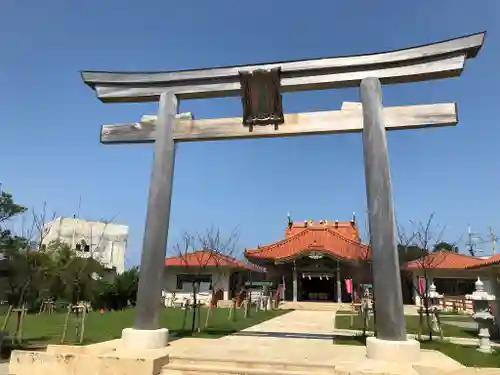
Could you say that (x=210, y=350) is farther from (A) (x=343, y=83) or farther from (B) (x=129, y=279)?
(B) (x=129, y=279)

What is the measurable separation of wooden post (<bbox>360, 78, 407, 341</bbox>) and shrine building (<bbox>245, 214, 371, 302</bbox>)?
1856 cm

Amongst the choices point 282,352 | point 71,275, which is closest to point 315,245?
point 71,275

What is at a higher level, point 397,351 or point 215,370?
point 397,351

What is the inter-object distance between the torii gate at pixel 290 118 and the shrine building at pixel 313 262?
60.5 feet

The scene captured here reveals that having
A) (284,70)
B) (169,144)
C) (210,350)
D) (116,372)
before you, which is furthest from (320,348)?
(284,70)

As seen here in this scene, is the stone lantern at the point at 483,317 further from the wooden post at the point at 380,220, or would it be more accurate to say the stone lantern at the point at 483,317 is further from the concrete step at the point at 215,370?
the concrete step at the point at 215,370

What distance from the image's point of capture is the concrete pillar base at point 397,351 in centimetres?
509

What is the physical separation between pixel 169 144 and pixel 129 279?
1907cm

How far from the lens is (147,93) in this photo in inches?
291

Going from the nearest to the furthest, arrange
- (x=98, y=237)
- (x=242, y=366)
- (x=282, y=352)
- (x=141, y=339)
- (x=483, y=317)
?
(x=242, y=366) → (x=141, y=339) → (x=282, y=352) → (x=483, y=317) → (x=98, y=237)

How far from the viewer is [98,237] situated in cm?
3403

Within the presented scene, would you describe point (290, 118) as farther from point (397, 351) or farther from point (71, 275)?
point (71, 275)

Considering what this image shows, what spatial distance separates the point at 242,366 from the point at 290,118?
403cm

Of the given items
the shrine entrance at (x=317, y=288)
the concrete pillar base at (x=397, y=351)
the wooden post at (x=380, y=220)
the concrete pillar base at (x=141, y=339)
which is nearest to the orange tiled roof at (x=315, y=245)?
the shrine entrance at (x=317, y=288)
